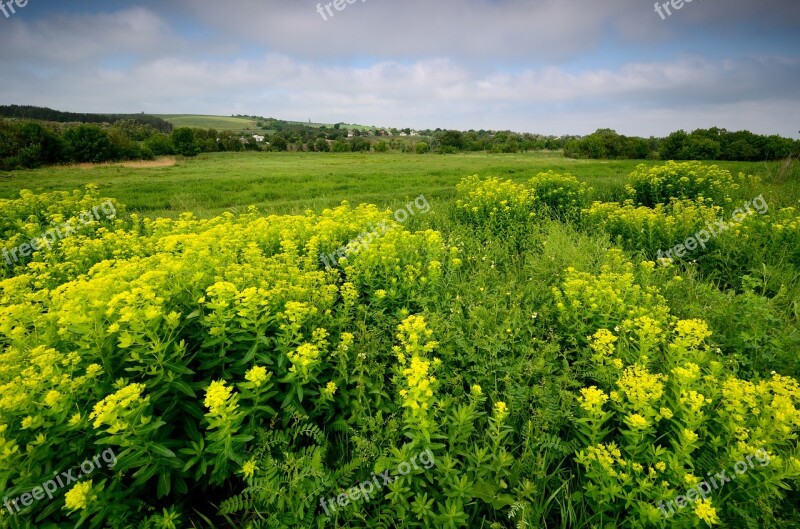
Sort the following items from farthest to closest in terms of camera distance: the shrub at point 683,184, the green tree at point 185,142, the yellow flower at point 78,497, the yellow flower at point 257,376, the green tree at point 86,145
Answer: the green tree at point 185,142
the green tree at point 86,145
the shrub at point 683,184
the yellow flower at point 257,376
the yellow flower at point 78,497

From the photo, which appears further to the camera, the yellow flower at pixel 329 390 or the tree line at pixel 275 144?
the tree line at pixel 275 144

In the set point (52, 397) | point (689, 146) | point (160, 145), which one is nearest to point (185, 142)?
point (160, 145)

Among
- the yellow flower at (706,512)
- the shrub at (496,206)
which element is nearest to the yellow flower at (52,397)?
the yellow flower at (706,512)

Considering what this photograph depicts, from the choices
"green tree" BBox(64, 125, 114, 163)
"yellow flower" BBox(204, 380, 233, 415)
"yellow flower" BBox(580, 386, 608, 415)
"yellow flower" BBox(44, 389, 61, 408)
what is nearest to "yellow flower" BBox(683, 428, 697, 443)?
"yellow flower" BBox(580, 386, 608, 415)

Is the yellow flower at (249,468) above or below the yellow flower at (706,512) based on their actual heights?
below

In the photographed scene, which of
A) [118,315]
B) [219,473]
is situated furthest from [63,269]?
[219,473]

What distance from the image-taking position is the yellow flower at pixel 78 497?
208cm

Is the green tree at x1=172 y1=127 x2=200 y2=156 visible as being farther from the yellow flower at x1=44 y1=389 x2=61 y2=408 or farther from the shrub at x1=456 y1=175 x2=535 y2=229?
the yellow flower at x1=44 y1=389 x2=61 y2=408

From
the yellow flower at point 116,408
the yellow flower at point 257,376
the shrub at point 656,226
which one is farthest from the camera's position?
the shrub at point 656,226

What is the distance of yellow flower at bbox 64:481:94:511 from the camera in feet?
6.81

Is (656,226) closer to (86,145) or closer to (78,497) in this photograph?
(78,497)

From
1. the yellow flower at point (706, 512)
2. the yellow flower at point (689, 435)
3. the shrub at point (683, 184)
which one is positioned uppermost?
the shrub at point (683, 184)

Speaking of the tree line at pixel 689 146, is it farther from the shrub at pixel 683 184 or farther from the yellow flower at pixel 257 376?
the yellow flower at pixel 257 376

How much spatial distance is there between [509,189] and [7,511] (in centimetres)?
991
